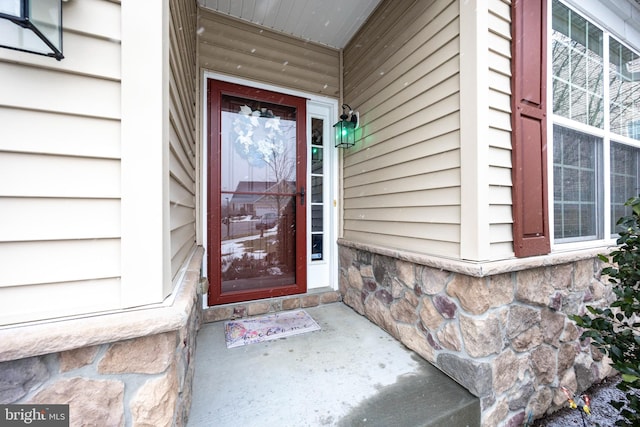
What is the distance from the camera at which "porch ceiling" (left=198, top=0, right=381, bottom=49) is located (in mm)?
2266

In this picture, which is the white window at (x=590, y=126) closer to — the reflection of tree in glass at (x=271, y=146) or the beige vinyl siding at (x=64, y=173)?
the reflection of tree in glass at (x=271, y=146)

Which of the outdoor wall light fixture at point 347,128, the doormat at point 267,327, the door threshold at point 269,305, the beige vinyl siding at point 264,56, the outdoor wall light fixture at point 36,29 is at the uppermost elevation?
the beige vinyl siding at point 264,56

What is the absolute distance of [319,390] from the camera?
4.77 feet

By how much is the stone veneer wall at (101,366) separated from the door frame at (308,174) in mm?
1512

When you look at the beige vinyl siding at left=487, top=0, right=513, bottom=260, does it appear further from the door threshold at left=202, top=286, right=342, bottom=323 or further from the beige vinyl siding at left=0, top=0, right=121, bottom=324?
the beige vinyl siding at left=0, top=0, right=121, bottom=324

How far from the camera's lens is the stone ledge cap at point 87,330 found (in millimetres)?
727

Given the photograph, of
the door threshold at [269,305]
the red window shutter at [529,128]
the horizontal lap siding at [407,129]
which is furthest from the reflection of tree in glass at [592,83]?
the door threshold at [269,305]

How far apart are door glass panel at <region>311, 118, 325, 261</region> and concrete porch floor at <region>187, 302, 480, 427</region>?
41.7 inches

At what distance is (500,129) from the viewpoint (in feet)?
4.99

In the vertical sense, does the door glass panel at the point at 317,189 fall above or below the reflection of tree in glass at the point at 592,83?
below

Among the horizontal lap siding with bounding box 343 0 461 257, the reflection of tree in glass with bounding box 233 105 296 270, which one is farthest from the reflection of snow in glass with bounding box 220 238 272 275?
the horizontal lap siding with bounding box 343 0 461 257

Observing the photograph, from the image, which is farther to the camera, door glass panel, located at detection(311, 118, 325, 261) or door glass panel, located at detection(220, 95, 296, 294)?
door glass panel, located at detection(311, 118, 325, 261)

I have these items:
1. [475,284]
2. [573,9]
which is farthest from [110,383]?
[573,9]

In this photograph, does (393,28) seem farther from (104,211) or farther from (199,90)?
Answer: (104,211)
